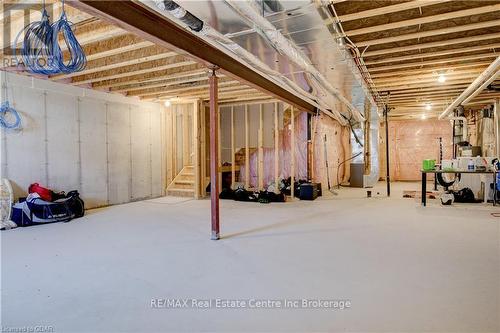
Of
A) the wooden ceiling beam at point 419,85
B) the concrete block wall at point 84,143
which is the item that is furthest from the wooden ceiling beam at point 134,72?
the wooden ceiling beam at point 419,85

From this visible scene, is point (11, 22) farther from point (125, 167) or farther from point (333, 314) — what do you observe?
point (333, 314)

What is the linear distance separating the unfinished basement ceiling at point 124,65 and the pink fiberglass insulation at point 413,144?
22.8 feet

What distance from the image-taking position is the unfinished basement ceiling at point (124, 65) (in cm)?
312

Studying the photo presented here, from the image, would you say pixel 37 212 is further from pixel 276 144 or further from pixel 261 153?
pixel 276 144

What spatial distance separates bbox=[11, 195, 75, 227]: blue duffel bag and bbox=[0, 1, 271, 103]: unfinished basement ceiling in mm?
2099

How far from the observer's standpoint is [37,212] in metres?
4.37

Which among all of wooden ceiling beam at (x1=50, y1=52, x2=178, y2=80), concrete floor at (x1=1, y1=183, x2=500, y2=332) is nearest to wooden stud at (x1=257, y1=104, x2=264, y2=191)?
concrete floor at (x1=1, y1=183, x2=500, y2=332)

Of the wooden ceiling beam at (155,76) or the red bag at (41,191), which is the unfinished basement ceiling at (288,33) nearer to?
the wooden ceiling beam at (155,76)

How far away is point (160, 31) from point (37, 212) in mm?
3408

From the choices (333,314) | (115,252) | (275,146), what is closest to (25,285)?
(115,252)

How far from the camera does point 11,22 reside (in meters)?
3.34

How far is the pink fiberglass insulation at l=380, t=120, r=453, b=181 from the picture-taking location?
10750 mm

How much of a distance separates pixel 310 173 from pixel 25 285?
20.5 ft

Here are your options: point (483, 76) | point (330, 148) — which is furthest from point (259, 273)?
point (330, 148)
